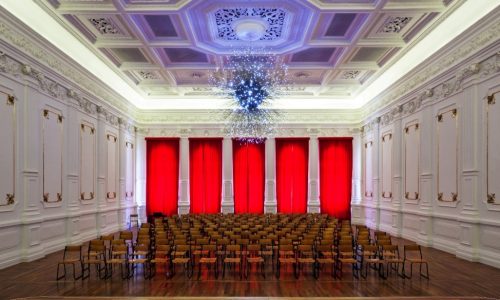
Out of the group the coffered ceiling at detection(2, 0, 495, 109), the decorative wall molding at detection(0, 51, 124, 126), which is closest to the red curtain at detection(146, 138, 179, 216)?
the coffered ceiling at detection(2, 0, 495, 109)

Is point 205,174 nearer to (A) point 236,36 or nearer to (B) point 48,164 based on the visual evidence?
(A) point 236,36

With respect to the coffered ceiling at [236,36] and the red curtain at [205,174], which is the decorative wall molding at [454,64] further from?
the red curtain at [205,174]

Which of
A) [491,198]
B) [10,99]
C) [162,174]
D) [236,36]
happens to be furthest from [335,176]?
[10,99]

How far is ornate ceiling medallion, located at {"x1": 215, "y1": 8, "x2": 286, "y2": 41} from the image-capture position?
10680mm

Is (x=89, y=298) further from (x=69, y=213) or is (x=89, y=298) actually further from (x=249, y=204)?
(x=249, y=204)

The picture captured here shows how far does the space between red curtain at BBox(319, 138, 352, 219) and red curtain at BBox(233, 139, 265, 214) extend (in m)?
3.12

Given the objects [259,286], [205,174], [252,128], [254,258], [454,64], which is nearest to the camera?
[259,286]

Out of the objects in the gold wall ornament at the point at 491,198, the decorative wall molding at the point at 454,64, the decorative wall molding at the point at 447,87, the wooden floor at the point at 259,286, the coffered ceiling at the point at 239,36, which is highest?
the coffered ceiling at the point at 239,36

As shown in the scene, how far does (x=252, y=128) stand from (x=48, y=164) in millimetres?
5995

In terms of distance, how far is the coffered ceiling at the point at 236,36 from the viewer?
32.9 feet

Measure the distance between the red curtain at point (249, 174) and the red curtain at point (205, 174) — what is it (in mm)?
888

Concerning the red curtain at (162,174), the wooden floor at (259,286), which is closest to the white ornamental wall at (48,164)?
the wooden floor at (259,286)

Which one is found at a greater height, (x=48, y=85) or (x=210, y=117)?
(x=210, y=117)

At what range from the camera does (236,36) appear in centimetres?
1226
